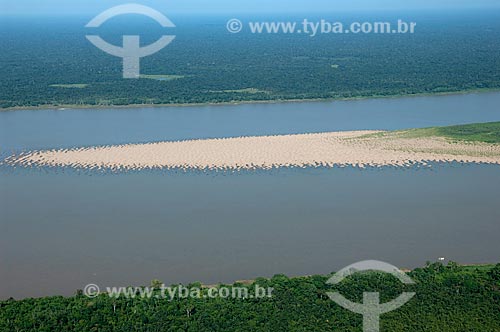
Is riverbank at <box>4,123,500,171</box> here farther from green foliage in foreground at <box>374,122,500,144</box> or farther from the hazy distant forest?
the hazy distant forest

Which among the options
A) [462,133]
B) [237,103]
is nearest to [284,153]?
[462,133]

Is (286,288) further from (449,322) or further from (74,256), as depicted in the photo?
(74,256)

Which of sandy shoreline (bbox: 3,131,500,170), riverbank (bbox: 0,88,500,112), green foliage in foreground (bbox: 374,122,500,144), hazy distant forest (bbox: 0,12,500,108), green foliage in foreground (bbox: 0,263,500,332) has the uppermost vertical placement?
hazy distant forest (bbox: 0,12,500,108)

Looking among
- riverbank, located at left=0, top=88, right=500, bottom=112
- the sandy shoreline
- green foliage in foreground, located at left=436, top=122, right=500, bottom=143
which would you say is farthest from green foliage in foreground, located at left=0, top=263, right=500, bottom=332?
riverbank, located at left=0, top=88, right=500, bottom=112

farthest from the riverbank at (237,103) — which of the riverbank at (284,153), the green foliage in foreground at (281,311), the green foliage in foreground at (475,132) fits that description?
the green foliage in foreground at (281,311)

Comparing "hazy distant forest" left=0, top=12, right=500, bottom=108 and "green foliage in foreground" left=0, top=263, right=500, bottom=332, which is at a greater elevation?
"hazy distant forest" left=0, top=12, right=500, bottom=108

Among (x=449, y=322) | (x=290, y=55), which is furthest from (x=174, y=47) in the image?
(x=449, y=322)

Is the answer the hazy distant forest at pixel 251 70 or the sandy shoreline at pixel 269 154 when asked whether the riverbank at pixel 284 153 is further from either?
the hazy distant forest at pixel 251 70
